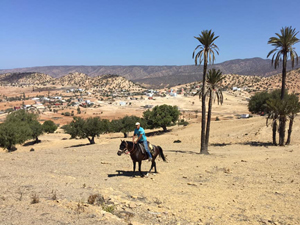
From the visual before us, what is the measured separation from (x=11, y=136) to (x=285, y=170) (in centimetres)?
3504

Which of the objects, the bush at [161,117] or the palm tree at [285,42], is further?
the bush at [161,117]

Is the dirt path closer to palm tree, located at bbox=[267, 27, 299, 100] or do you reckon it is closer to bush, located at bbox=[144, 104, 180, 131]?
palm tree, located at bbox=[267, 27, 299, 100]

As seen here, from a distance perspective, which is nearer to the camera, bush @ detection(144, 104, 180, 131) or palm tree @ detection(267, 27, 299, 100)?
palm tree @ detection(267, 27, 299, 100)

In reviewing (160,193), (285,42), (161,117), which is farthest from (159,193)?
(161,117)

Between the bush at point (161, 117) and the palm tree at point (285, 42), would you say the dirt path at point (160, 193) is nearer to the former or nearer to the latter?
the palm tree at point (285, 42)

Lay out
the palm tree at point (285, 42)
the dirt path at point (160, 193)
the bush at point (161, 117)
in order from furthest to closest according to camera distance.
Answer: the bush at point (161, 117)
the palm tree at point (285, 42)
the dirt path at point (160, 193)

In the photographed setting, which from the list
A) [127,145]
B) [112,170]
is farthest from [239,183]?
[112,170]

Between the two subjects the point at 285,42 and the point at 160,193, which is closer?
the point at 160,193

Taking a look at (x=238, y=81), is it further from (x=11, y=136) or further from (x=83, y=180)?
(x=83, y=180)

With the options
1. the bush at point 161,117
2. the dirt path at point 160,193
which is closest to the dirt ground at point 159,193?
the dirt path at point 160,193

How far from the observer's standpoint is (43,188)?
32.2 feet

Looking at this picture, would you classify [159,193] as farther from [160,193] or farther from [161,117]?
[161,117]

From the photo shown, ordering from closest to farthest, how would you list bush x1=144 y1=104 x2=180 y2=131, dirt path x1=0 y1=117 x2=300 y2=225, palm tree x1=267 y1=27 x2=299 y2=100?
dirt path x1=0 y1=117 x2=300 y2=225 < palm tree x1=267 y1=27 x2=299 y2=100 < bush x1=144 y1=104 x2=180 y2=131

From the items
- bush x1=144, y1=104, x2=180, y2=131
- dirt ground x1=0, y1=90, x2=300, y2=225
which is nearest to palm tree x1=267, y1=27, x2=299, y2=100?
dirt ground x1=0, y1=90, x2=300, y2=225
